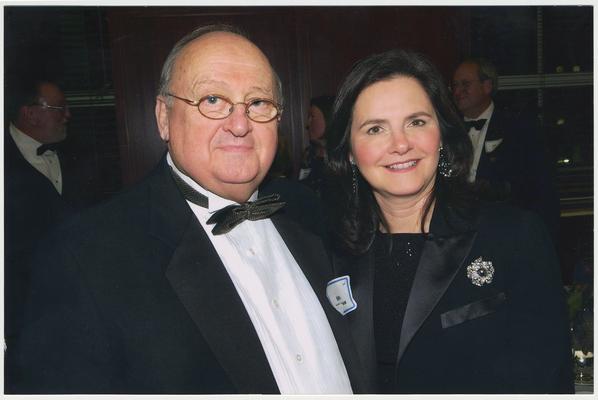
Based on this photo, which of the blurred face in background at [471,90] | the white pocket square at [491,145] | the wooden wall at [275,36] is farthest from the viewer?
the white pocket square at [491,145]

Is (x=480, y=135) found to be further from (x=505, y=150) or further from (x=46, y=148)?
(x=46, y=148)

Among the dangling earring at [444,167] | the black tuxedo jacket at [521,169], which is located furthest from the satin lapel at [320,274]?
the black tuxedo jacket at [521,169]

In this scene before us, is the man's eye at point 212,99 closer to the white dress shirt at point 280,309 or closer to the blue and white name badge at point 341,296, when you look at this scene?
the white dress shirt at point 280,309

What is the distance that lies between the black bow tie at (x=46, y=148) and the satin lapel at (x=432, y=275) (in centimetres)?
141

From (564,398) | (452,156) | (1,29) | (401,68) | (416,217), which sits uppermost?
(1,29)

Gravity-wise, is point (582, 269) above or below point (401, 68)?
below

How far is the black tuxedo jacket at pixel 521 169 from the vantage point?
2.41 m

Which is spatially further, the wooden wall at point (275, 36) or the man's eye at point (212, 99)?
the wooden wall at point (275, 36)

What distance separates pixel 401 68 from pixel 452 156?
1.24ft

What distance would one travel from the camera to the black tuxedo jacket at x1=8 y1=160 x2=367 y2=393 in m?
1.52

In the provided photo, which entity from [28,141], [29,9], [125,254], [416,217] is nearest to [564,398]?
[416,217]

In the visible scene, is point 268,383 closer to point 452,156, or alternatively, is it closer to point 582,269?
point 452,156

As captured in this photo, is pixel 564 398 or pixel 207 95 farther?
pixel 564 398

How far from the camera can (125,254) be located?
1.61 m
